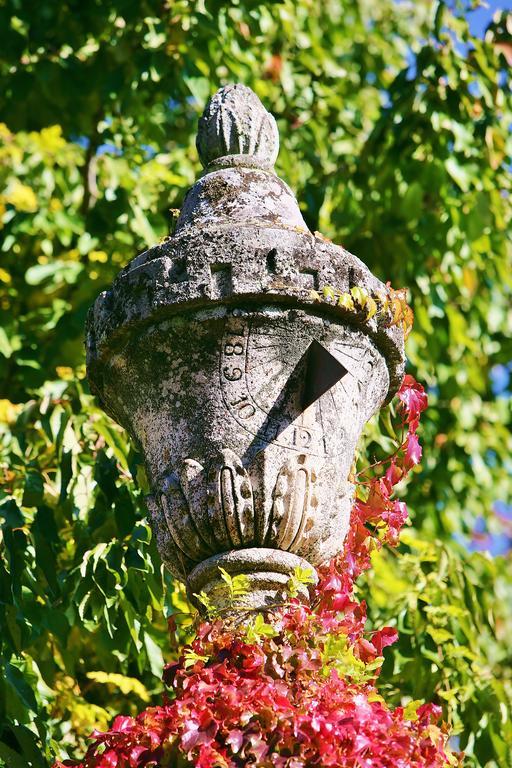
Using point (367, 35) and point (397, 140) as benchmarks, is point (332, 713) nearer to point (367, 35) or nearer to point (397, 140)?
point (397, 140)

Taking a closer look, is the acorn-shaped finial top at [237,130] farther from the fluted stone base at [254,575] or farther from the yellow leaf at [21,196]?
the yellow leaf at [21,196]

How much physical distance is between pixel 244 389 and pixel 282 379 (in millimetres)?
84

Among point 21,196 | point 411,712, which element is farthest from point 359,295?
point 21,196

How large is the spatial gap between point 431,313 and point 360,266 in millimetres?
2596

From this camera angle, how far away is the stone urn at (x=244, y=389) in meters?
2.54

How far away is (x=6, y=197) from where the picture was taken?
17.8 feet

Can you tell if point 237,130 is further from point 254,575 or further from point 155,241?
point 155,241

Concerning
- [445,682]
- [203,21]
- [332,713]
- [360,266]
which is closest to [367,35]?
[203,21]

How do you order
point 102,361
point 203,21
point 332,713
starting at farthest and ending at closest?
point 203,21, point 102,361, point 332,713

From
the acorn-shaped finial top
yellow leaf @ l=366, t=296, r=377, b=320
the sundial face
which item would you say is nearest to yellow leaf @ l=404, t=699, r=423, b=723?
the sundial face

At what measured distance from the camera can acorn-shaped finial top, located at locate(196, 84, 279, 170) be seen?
304 centimetres

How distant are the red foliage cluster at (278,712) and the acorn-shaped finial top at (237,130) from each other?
1124mm

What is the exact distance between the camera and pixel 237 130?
305 centimetres

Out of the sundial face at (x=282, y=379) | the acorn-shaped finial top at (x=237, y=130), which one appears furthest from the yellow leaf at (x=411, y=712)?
the acorn-shaped finial top at (x=237, y=130)
